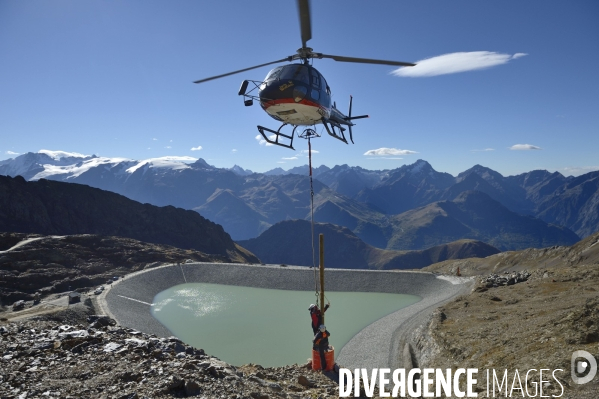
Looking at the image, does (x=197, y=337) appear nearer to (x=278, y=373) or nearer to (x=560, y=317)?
(x=278, y=373)

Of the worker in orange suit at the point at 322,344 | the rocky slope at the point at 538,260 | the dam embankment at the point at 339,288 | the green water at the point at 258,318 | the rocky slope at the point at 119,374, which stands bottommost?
the green water at the point at 258,318

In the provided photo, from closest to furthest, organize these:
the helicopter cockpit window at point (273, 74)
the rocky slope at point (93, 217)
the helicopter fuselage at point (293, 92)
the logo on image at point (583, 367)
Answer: the logo on image at point (583, 367)
the helicopter fuselage at point (293, 92)
the helicopter cockpit window at point (273, 74)
the rocky slope at point (93, 217)

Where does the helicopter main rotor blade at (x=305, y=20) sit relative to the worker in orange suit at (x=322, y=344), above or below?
above

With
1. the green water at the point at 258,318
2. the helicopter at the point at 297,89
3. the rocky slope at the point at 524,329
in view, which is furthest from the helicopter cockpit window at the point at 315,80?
the green water at the point at 258,318

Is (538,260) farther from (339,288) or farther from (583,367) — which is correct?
(583,367)

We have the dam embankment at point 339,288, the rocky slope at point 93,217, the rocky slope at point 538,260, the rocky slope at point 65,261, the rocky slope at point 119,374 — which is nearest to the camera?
the rocky slope at point 119,374

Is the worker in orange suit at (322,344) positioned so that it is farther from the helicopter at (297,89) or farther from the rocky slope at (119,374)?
the helicopter at (297,89)

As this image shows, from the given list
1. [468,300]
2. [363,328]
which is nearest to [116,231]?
[363,328]
